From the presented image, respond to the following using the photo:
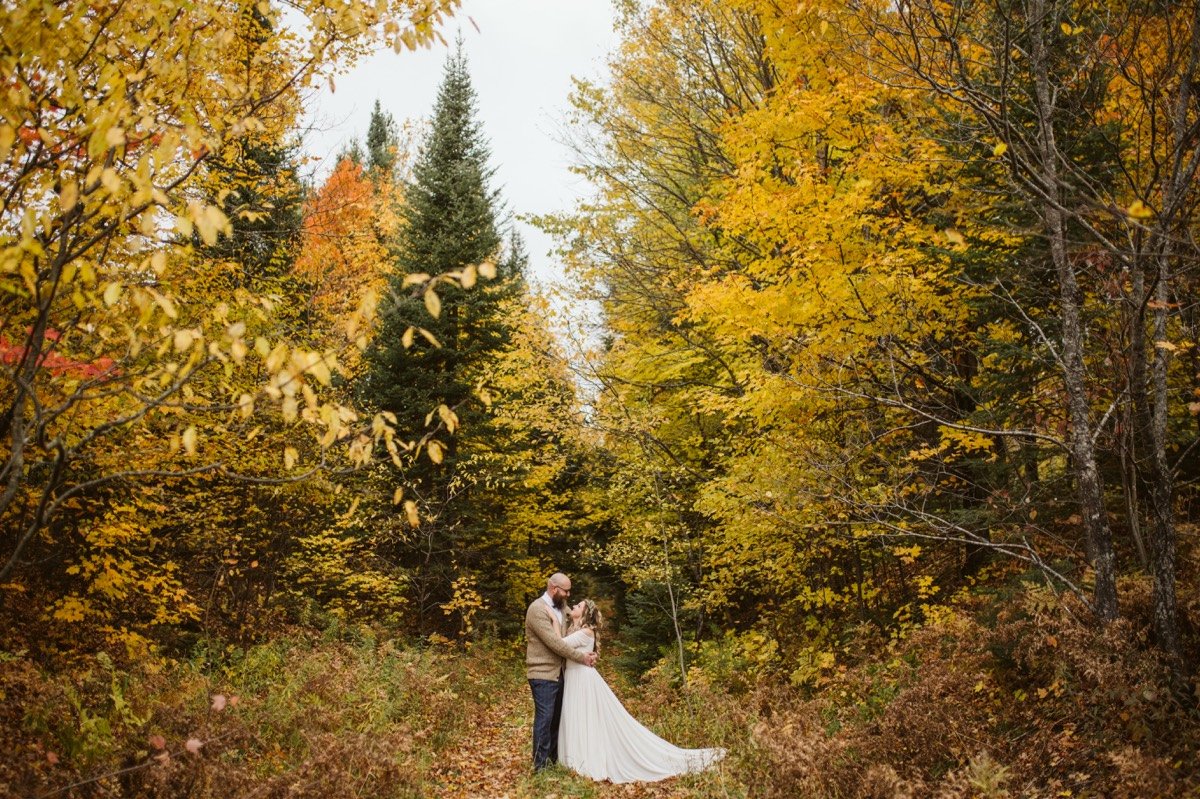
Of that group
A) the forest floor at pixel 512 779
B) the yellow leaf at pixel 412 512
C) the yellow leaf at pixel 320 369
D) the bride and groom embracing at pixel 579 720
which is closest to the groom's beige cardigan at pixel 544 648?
the bride and groom embracing at pixel 579 720

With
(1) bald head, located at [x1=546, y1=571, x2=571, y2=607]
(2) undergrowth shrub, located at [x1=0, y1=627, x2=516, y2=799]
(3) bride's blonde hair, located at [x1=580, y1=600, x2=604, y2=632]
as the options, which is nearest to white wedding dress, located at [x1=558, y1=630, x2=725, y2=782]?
(3) bride's blonde hair, located at [x1=580, y1=600, x2=604, y2=632]

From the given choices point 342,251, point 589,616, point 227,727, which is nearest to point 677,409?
point 589,616

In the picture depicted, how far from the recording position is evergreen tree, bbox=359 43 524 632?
56.7ft

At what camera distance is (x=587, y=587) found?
2383cm

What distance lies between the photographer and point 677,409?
1620 cm

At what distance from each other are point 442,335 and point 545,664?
11.4 m

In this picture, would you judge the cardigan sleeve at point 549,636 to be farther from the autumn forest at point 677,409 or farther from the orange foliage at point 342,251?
the orange foliage at point 342,251

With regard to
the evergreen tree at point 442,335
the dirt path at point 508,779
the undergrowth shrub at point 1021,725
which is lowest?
the dirt path at point 508,779

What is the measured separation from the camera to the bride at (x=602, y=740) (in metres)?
7.92

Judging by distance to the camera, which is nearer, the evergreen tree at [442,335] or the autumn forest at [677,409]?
the autumn forest at [677,409]

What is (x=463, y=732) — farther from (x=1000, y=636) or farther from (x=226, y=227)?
(x=226, y=227)

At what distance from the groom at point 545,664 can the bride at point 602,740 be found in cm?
12

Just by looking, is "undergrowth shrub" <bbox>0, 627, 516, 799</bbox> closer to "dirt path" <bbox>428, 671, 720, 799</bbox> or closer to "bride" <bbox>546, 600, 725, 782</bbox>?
"dirt path" <bbox>428, 671, 720, 799</bbox>

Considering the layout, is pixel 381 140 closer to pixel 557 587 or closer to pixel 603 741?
pixel 557 587
